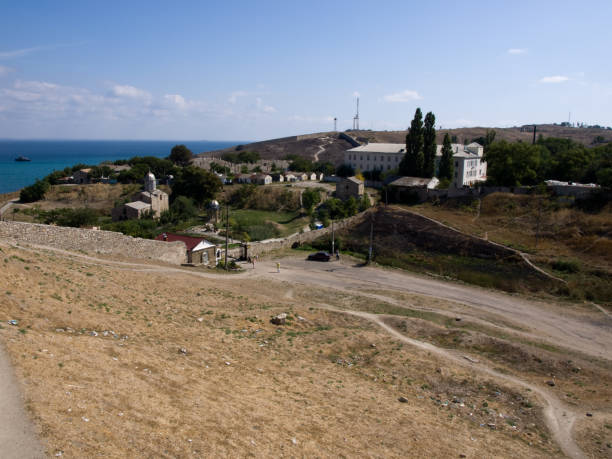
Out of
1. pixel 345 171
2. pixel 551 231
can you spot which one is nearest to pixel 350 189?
pixel 345 171

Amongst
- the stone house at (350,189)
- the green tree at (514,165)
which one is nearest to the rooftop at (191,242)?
the stone house at (350,189)

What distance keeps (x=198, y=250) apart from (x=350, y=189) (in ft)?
114

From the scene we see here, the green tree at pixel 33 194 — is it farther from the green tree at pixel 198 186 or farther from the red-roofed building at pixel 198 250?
the red-roofed building at pixel 198 250

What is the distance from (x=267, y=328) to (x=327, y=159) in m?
124

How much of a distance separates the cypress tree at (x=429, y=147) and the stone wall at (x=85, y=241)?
44224mm

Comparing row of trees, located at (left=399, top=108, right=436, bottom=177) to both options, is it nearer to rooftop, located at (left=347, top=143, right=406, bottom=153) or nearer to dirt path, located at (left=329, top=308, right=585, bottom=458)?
rooftop, located at (left=347, top=143, right=406, bottom=153)

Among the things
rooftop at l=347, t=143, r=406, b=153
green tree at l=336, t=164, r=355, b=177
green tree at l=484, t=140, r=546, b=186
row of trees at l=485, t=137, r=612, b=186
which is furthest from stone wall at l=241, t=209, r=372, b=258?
rooftop at l=347, t=143, r=406, b=153

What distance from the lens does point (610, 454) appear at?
1331 cm

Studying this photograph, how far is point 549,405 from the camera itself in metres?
16.1

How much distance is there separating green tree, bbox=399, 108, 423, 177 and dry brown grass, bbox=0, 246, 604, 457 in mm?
45435

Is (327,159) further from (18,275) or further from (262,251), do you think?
(18,275)

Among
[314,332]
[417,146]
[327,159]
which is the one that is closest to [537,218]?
[417,146]

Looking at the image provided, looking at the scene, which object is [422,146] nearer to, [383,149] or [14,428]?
[383,149]

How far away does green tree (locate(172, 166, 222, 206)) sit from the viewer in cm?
6925
